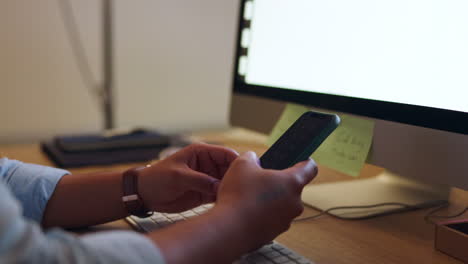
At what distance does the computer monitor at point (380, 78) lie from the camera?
18.4 inches

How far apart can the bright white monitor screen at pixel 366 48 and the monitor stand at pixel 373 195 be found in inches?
6.0

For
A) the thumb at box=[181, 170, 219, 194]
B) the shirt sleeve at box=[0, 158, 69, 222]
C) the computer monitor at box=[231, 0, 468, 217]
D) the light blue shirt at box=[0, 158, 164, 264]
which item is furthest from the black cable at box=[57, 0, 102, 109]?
the light blue shirt at box=[0, 158, 164, 264]

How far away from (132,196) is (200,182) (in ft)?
0.29

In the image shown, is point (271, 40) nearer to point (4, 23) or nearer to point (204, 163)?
point (204, 163)

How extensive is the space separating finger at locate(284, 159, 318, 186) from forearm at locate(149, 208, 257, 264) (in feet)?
0.22

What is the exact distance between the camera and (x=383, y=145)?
0.54m

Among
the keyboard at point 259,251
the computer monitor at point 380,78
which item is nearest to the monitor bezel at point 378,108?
the computer monitor at point 380,78

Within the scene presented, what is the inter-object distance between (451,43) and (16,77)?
104cm

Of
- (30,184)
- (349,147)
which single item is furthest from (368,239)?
(30,184)

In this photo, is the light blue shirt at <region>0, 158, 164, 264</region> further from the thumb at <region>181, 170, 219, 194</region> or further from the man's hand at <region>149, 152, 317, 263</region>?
the thumb at <region>181, 170, 219, 194</region>

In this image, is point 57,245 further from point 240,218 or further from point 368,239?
point 368,239

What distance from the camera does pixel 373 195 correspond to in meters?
0.63

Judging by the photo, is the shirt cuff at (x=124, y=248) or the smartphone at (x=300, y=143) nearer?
the shirt cuff at (x=124, y=248)

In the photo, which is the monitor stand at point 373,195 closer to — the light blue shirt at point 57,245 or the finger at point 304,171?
the finger at point 304,171
